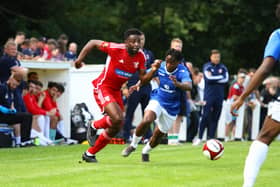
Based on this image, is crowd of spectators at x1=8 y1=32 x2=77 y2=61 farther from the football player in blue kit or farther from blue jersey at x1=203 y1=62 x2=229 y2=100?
the football player in blue kit

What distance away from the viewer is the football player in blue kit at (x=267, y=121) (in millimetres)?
8938

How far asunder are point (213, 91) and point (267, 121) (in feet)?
39.1

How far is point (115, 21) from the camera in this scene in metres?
37.3

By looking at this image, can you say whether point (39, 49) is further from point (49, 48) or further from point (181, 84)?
point (181, 84)

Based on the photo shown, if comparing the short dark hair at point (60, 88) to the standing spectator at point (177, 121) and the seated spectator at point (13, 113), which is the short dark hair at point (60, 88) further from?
the standing spectator at point (177, 121)

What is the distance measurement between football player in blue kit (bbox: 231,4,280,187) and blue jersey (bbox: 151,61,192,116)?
18.1ft

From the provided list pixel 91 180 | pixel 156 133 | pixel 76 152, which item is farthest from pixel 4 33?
pixel 91 180

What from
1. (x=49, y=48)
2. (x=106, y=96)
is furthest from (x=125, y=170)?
(x=49, y=48)

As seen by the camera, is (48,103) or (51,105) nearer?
(48,103)

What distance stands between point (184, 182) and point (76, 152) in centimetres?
592

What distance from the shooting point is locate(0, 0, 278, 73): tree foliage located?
34.9 metres

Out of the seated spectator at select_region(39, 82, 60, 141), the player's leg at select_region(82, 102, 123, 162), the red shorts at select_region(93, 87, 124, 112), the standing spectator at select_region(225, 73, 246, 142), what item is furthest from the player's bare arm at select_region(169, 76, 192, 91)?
the standing spectator at select_region(225, 73, 246, 142)

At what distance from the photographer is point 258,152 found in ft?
29.7

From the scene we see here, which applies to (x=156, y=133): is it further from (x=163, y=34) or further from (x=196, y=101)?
(x=163, y=34)
